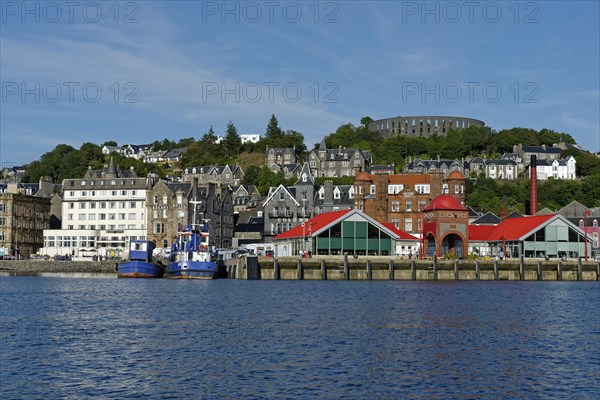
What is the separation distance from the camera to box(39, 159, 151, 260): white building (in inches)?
5118

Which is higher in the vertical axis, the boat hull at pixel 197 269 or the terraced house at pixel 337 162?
the terraced house at pixel 337 162

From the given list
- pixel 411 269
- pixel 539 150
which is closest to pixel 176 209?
pixel 411 269

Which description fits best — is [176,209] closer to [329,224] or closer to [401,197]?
[329,224]

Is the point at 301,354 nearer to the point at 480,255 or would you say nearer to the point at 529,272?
the point at 529,272

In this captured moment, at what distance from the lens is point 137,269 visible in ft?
326

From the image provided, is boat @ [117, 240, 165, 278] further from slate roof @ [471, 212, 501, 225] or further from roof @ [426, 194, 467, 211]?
slate roof @ [471, 212, 501, 225]

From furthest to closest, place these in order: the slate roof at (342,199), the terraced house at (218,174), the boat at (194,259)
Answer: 1. the terraced house at (218,174)
2. the slate roof at (342,199)
3. the boat at (194,259)

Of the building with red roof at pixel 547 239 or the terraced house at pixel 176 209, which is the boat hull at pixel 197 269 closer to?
the terraced house at pixel 176 209

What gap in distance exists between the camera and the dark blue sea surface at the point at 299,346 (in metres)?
31.2

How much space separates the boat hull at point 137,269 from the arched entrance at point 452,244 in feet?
123

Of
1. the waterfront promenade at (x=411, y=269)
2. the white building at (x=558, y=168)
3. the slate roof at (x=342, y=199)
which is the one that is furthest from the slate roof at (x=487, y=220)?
the white building at (x=558, y=168)

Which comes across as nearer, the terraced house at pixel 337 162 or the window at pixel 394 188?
the window at pixel 394 188

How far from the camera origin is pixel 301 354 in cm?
3772

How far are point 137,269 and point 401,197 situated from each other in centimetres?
4601
